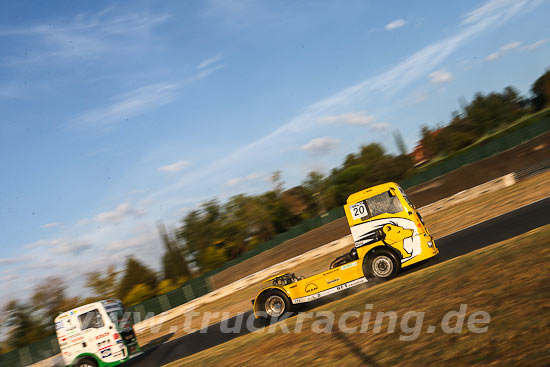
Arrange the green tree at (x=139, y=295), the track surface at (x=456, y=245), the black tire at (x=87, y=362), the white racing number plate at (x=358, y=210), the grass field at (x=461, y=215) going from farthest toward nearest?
the green tree at (x=139, y=295) < the grass field at (x=461, y=215) < the black tire at (x=87, y=362) < the track surface at (x=456, y=245) < the white racing number plate at (x=358, y=210)

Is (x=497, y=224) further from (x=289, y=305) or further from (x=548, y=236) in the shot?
(x=289, y=305)

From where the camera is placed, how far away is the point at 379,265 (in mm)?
12461

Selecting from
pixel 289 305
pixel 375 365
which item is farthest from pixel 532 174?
pixel 375 365

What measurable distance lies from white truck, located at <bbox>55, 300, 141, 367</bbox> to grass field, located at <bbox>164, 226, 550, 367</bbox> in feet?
9.89

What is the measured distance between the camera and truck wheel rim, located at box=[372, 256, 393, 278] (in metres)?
12.4

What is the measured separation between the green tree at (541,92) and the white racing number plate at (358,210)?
77.3 m

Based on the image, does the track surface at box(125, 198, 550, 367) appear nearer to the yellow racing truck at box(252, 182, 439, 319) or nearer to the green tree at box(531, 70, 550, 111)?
the yellow racing truck at box(252, 182, 439, 319)

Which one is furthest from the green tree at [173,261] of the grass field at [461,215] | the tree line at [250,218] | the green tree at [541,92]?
the green tree at [541,92]

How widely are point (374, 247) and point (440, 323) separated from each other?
5201 mm

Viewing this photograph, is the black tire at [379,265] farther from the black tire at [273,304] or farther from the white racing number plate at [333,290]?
the black tire at [273,304]

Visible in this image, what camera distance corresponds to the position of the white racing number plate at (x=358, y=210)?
42.4 feet

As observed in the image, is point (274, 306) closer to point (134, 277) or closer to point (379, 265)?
point (379, 265)

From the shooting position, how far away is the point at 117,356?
1468 cm

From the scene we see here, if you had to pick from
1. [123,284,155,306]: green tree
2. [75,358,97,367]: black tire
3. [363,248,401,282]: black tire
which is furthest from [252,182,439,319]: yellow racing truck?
[123,284,155,306]: green tree
